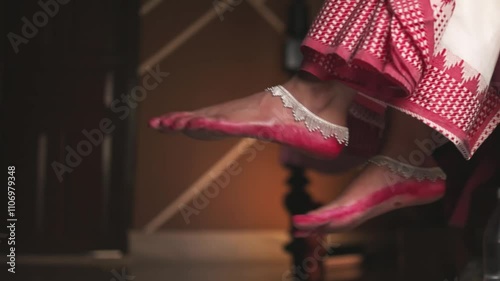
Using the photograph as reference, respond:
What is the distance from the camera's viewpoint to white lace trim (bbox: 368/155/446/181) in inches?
30.5

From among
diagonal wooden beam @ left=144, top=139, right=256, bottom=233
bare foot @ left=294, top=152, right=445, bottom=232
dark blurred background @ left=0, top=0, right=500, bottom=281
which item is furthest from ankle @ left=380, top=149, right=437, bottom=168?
diagonal wooden beam @ left=144, top=139, right=256, bottom=233

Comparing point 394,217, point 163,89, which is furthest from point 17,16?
point 394,217

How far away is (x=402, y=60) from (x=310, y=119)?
0.13 meters

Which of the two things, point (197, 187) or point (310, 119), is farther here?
point (197, 187)

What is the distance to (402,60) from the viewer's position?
2.14ft

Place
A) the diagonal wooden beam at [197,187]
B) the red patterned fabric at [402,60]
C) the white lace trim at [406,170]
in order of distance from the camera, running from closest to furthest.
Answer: the red patterned fabric at [402,60], the white lace trim at [406,170], the diagonal wooden beam at [197,187]

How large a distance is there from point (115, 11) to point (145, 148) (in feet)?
1.71

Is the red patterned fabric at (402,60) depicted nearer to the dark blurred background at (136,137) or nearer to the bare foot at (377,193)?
the bare foot at (377,193)

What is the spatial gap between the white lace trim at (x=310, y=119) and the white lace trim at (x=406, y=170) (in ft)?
0.20

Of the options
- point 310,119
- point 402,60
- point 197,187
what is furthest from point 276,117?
point 197,187

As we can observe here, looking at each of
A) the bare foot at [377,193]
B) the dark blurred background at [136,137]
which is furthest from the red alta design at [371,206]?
the dark blurred background at [136,137]

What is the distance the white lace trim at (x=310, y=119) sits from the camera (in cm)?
73

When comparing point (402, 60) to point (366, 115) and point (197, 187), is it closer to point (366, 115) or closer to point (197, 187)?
point (366, 115)

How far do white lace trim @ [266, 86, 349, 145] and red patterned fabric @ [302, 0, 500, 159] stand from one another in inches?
1.6
